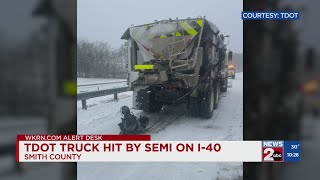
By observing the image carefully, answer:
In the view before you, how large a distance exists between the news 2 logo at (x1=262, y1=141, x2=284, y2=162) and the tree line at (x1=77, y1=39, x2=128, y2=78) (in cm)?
117

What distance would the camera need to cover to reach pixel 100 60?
2.16 metres

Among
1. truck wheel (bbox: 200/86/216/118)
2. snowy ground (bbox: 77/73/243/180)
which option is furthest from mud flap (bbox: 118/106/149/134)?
truck wheel (bbox: 200/86/216/118)

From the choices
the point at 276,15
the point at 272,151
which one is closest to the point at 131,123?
the point at 272,151

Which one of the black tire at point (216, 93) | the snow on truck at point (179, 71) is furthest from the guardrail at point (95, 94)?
the black tire at point (216, 93)

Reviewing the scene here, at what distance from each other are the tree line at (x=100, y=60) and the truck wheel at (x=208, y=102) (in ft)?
2.96

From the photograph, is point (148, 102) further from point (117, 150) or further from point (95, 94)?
point (117, 150)

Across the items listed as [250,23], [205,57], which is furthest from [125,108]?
[250,23]

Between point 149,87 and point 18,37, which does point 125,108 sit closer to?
point 149,87

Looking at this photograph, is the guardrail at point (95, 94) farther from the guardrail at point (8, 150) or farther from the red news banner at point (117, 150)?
the guardrail at point (8, 150)

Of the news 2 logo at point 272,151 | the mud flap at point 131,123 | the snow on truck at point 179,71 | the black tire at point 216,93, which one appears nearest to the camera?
the news 2 logo at point 272,151

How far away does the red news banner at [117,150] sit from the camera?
6.61 ft

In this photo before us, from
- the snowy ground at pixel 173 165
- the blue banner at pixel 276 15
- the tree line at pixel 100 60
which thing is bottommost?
the snowy ground at pixel 173 165

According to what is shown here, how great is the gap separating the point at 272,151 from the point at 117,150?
1054 mm

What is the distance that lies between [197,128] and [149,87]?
103 centimetres
